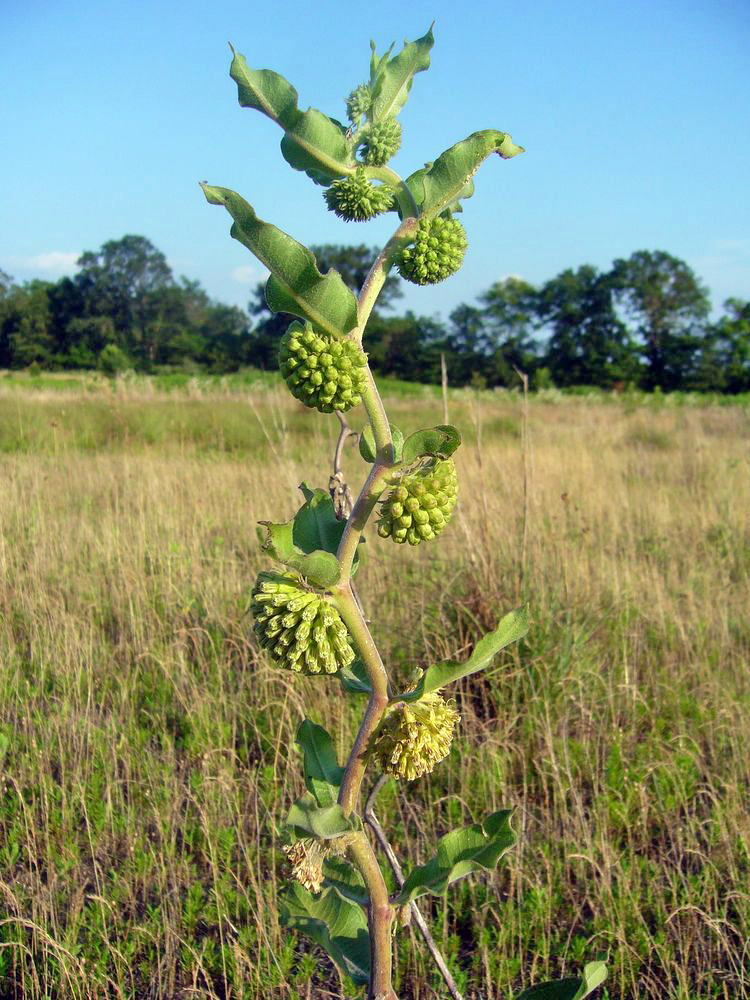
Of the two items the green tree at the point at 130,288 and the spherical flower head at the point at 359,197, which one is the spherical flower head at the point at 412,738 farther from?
the green tree at the point at 130,288

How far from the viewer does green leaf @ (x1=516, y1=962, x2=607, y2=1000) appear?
0.90 meters

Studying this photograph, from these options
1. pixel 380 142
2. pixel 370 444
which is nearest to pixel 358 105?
pixel 380 142

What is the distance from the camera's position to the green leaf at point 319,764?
959 millimetres

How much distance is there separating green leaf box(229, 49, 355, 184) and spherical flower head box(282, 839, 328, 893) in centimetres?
79

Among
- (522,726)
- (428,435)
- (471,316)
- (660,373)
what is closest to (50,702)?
(522,726)

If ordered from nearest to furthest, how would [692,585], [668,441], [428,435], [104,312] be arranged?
[428,435] < [692,585] < [668,441] < [104,312]

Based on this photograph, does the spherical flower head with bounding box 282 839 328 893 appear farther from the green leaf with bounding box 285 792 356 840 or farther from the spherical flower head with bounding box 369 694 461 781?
the spherical flower head with bounding box 369 694 461 781

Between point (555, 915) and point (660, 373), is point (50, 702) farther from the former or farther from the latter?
point (660, 373)

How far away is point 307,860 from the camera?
0.83 meters

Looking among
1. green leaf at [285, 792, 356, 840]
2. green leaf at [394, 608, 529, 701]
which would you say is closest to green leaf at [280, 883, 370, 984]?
green leaf at [285, 792, 356, 840]

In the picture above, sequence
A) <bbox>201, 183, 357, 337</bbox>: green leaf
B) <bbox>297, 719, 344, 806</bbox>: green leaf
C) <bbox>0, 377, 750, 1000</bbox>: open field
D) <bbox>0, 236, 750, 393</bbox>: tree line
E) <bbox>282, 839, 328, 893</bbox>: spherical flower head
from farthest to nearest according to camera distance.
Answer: <bbox>0, 236, 750, 393</bbox>: tree line
<bbox>0, 377, 750, 1000</bbox>: open field
<bbox>297, 719, 344, 806</bbox>: green leaf
<bbox>282, 839, 328, 893</bbox>: spherical flower head
<bbox>201, 183, 357, 337</bbox>: green leaf

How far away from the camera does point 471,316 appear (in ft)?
124

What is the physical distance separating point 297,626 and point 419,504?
0.19 metres

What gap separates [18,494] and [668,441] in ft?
26.9
